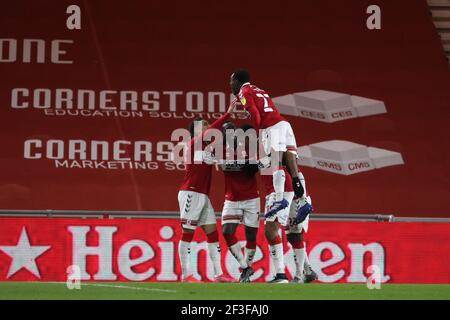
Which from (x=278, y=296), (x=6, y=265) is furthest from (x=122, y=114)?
(x=278, y=296)

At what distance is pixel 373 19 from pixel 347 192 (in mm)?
2958

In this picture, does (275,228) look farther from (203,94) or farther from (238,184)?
(203,94)

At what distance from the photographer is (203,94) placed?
1614cm

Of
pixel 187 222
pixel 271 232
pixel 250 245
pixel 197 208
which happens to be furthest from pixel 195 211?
pixel 271 232

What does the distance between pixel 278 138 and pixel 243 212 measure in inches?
67.2

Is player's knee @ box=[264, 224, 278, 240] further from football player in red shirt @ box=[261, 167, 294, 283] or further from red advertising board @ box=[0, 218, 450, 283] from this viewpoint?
red advertising board @ box=[0, 218, 450, 283]

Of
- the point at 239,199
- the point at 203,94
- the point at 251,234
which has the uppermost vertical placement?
the point at 203,94

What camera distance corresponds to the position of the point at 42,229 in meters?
13.6

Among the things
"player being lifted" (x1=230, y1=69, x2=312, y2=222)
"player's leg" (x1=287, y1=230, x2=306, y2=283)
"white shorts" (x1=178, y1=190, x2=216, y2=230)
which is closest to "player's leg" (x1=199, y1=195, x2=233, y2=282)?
"white shorts" (x1=178, y1=190, x2=216, y2=230)

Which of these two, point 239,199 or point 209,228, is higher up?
point 239,199
